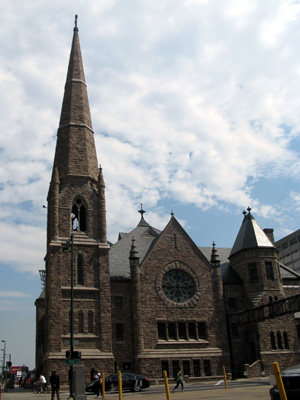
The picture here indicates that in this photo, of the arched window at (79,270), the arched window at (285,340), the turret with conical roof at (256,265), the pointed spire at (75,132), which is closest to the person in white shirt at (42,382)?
the arched window at (79,270)

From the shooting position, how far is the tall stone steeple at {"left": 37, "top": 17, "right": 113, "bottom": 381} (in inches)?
1433

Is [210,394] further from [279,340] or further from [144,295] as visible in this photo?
[279,340]

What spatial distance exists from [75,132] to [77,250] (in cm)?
1228

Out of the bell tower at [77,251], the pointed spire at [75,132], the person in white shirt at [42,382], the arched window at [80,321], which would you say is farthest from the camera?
the pointed spire at [75,132]

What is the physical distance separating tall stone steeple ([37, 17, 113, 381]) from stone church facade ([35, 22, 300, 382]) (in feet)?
0.28

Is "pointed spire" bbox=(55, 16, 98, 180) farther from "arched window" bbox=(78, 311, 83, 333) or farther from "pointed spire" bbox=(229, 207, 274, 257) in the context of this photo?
"pointed spire" bbox=(229, 207, 274, 257)

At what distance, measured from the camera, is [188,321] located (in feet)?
134

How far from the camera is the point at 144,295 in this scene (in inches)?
1588

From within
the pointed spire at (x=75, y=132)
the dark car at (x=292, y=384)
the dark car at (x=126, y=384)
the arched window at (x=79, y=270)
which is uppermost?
the pointed spire at (x=75, y=132)

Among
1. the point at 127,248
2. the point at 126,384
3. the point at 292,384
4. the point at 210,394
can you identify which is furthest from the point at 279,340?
the point at 292,384

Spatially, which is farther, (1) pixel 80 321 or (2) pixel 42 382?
(1) pixel 80 321

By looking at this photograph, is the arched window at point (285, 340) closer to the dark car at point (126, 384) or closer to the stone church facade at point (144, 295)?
the stone church facade at point (144, 295)

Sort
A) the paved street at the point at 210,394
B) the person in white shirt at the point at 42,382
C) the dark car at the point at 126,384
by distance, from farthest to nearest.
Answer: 1. the person in white shirt at the point at 42,382
2. the dark car at the point at 126,384
3. the paved street at the point at 210,394

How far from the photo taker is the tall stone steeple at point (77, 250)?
119ft
